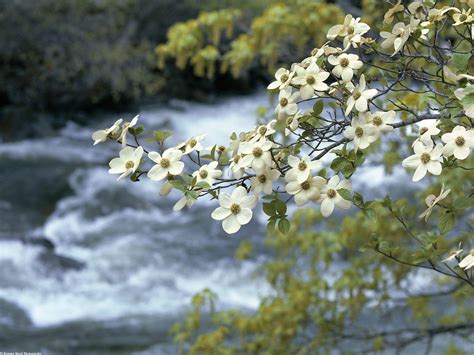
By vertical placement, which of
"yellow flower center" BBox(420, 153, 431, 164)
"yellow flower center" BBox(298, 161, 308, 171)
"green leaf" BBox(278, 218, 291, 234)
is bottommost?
"green leaf" BBox(278, 218, 291, 234)

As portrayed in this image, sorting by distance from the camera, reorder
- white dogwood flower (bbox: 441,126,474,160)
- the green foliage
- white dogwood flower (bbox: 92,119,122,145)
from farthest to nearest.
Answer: the green foliage < white dogwood flower (bbox: 92,119,122,145) < white dogwood flower (bbox: 441,126,474,160)

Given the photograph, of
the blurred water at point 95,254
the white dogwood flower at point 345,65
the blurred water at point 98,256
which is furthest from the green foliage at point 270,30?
the white dogwood flower at point 345,65

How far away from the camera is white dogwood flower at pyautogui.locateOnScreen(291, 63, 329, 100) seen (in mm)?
1722

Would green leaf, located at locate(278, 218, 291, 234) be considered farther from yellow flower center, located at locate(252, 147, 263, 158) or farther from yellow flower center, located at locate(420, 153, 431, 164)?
yellow flower center, located at locate(420, 153, 431, 164)

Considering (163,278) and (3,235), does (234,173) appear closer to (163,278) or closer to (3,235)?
(163,278)

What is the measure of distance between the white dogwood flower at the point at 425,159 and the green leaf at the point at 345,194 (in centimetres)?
13

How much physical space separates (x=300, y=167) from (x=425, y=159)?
255 millimetres

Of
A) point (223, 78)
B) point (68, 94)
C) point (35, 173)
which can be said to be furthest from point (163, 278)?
point (223, 78)

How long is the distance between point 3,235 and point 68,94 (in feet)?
14.1

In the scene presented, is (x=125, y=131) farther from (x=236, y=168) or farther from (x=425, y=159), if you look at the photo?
(x=425, y=159)

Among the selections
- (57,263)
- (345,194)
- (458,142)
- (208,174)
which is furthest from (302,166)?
(57,263)

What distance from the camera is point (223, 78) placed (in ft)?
44.0

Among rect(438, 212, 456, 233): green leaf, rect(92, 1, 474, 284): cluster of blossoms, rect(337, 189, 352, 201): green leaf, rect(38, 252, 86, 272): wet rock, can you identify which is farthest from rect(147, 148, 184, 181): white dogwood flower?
rect(38, 252, 86, 272): wet rock

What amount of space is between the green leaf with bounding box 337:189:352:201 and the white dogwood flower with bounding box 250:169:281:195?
0.13 meters
